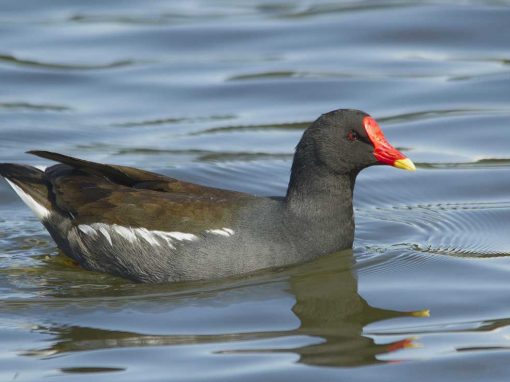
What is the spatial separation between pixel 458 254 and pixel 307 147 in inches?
58.7

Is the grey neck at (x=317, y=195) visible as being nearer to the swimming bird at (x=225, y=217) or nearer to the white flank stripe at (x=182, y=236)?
the swimming bird at (x=225, y=217)

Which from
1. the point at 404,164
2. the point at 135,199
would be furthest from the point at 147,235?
the point at 404,164

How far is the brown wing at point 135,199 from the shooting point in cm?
875

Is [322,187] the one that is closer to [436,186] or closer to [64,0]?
[436,186]

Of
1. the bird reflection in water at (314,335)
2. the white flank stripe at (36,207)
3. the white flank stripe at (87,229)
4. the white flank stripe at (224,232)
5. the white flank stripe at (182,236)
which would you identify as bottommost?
the bird reflection in water at (314,335)

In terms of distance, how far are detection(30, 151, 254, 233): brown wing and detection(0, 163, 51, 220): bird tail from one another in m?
0.10

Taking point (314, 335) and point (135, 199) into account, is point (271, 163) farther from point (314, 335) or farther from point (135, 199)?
point (314, 335)

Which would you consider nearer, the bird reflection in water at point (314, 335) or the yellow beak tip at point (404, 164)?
the bird reflection in water at point (314, 335)

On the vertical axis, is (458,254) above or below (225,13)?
below

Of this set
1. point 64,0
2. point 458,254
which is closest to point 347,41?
point 64,0

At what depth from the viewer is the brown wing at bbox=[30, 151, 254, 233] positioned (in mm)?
8750

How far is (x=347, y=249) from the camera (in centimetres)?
909

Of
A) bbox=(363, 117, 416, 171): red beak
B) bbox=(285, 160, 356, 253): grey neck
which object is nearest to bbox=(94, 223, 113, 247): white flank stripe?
bbox=(285, 160, 356, 253): grey neck

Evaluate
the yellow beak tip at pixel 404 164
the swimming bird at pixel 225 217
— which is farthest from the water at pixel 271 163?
the yellow beak tip at pixel 404 164
